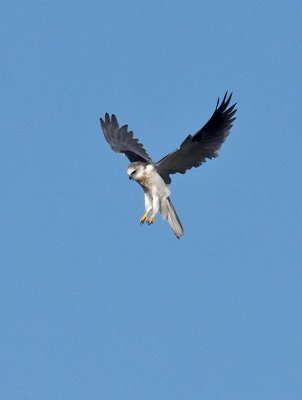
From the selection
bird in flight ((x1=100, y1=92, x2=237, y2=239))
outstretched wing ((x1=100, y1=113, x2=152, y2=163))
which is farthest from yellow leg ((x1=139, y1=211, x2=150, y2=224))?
outstretched wing ((x1=100, y1=113, x2=152, y2=163))

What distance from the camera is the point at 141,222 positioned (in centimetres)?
1580

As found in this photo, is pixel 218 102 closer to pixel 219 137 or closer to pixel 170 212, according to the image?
pixel 219 137

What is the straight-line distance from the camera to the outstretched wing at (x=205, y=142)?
1555cm

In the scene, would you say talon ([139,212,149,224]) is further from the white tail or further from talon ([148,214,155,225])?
the white tail

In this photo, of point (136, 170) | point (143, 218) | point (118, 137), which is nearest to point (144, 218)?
point (143, 218)

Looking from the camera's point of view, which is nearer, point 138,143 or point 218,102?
point 218,102

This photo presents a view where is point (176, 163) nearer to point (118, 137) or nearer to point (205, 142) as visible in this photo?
point (205, 142)

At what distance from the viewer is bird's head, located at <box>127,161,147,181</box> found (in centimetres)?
1576

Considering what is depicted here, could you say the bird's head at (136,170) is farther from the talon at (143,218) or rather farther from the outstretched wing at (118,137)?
the outstretched wing at (118,137)

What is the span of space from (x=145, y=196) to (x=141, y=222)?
1.66 ft

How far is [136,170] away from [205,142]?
100 cm

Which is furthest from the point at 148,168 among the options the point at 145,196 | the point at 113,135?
the point at 113,135

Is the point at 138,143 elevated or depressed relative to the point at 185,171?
elevated

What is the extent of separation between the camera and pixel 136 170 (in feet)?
51.8
